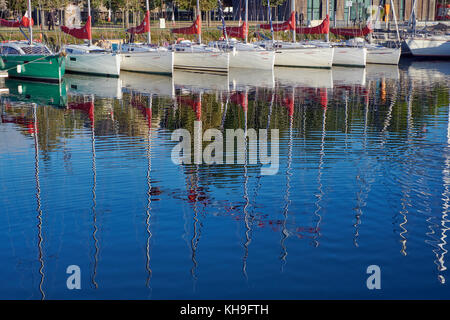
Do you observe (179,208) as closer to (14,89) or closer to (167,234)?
(167,234)

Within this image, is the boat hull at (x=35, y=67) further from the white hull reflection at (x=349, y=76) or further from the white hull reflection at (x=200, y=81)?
the white hull reflection at (x=349, y=76)

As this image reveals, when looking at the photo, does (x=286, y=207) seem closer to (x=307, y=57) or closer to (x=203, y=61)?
(x=203, y=61)

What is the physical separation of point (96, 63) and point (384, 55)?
93.0 ft

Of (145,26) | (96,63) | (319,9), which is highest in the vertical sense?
(319,9)

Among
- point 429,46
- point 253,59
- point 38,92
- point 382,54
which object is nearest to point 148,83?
point 38,92

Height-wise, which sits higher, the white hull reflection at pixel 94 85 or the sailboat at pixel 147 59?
the sailboat at pixel 147 59

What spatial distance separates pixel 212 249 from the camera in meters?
13.3

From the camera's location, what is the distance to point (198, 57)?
54.7m
